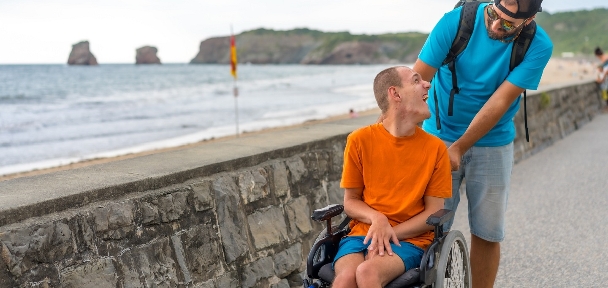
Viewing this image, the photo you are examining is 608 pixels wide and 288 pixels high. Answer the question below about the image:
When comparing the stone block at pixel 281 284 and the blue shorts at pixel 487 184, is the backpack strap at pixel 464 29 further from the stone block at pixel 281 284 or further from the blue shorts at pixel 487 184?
the stone block at pixel 281 284

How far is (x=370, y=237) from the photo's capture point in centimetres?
271

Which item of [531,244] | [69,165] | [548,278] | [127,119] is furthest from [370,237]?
[127,119]

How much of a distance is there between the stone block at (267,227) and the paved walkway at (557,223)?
1.48 meters

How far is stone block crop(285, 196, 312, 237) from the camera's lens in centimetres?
421

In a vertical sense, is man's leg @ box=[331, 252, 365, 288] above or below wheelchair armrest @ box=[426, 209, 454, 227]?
below

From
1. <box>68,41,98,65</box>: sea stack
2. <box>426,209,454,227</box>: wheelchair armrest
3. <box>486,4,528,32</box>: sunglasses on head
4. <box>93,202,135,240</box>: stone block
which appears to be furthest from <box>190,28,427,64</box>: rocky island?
<box>426,209,454,227</box>: wheelchair armrest

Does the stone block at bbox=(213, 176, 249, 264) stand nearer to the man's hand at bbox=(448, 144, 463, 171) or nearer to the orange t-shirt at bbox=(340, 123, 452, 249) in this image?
the orange t-shirt at bbox=(340, 123, 452, 249)

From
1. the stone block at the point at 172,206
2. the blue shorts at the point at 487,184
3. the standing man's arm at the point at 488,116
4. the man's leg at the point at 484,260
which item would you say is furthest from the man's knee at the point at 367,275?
the man's leg at the point at 484,260

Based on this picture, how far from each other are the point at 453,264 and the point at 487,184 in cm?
62

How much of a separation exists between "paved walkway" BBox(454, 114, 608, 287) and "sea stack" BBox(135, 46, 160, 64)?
12792 centimetres

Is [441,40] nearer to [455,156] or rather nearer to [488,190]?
[455,156]

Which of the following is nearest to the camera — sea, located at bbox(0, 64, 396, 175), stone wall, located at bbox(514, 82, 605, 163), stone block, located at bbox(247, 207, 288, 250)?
stone block, located at bbox(247, 207, 288, 250)

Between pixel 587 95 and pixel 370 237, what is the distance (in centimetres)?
1352

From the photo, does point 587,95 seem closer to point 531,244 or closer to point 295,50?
point 531,244
